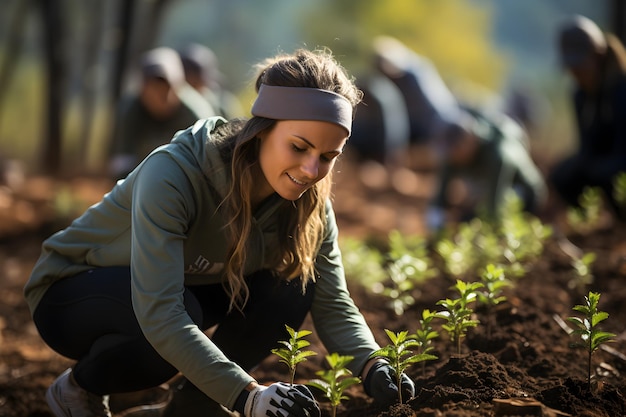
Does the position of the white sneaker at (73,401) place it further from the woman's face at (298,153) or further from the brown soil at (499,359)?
the woman's face at (298,153)

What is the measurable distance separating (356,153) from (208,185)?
33.9ft

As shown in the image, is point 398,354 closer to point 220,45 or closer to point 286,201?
point 286,201

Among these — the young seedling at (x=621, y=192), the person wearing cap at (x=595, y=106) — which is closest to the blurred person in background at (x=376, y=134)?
the person wearing cap at (x=595, y=106)

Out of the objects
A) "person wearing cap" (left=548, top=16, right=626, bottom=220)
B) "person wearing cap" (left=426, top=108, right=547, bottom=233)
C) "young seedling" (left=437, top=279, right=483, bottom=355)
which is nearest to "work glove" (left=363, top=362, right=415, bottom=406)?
"young seedling" (left=437, top=279, right=483, bottom=355)

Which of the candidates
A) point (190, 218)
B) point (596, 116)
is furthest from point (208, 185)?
point (596, 116)

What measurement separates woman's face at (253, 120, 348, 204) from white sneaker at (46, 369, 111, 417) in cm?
100

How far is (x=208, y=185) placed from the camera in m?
2.86

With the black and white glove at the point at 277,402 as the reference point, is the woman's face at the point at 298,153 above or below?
above

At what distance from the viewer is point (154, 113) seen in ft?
24.4

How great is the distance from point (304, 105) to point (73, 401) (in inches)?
51.1

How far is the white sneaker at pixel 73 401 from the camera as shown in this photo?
3.05 m

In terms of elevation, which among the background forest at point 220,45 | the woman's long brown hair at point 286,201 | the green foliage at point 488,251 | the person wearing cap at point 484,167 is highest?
the woman's long brown hair at point 286,201

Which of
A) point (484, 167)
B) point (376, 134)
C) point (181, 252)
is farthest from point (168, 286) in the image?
point (376, 134)

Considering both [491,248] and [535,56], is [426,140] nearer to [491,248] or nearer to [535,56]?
[491,248]
